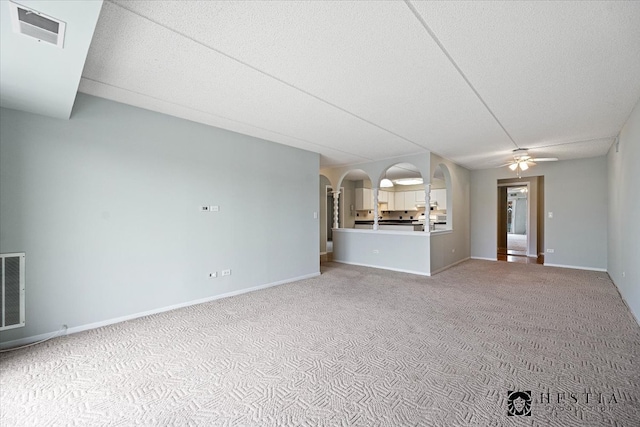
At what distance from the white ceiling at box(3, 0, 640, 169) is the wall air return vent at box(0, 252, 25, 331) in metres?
1.78

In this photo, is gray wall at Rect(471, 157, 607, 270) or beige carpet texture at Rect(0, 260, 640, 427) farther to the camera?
gray wall at Rect(471, 157, 607, 270)

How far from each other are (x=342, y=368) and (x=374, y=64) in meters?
2.51

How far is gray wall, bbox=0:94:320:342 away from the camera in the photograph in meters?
2.78

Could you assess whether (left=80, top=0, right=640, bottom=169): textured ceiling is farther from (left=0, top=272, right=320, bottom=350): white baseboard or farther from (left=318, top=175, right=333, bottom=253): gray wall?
(left=318, top=175, right=333, bottom=253): gray wall

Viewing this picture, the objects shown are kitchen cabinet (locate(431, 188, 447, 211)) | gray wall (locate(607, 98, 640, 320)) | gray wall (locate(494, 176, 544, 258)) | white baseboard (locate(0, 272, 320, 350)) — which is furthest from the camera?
kitchen cabinet (locate(431, 188, 447, 211))

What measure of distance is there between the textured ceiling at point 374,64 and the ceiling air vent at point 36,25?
300 mm

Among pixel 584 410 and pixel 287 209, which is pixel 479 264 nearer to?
pixel 287 209

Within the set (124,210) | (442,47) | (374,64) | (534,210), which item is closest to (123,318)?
(124,210)

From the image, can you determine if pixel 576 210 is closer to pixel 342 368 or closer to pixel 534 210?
pixel 534 210

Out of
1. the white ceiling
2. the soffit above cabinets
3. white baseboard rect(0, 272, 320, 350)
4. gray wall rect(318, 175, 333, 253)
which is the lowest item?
white baseboard rect(0, 272, 320, 350)

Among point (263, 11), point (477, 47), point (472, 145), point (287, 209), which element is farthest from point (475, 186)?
point (263, 11)

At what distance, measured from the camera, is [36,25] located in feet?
5.23

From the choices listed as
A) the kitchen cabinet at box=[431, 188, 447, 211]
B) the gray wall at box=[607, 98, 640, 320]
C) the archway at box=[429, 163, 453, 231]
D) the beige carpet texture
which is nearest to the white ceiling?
the gray wall at box=[607, 98, 640, 320]

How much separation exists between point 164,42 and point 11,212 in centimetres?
221
